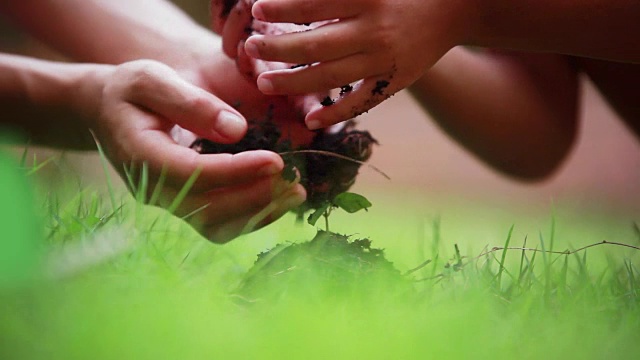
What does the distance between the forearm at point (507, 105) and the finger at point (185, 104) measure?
367mm

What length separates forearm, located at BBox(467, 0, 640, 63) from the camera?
593mm

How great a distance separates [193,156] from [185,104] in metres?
0.06

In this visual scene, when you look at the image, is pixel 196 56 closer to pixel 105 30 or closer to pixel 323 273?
pixel 105 30

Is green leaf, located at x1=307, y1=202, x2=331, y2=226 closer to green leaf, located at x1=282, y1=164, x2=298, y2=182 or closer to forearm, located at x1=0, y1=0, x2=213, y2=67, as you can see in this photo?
green leaf, located at x1=282, y1=164, x2=298, y2=182

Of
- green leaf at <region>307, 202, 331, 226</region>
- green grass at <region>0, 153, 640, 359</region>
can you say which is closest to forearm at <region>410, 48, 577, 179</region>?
green grass at <region>0, 153, 640, 359</region>

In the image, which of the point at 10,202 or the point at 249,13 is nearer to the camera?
the point at 10,202

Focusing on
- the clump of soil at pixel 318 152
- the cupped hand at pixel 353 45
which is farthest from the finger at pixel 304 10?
the clump of soil at pixel 318 152

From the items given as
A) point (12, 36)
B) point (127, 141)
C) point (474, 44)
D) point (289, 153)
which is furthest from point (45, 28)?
point (474, 44)

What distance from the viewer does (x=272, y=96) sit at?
0.67m

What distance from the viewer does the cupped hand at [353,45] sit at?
1.85 ft

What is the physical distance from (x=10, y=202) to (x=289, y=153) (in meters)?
0.35

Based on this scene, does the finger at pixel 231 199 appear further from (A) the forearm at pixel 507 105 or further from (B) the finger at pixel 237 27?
(A) the forearm at pixel 507 105

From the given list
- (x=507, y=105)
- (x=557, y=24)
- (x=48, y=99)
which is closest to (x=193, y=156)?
(x=48, y=99)

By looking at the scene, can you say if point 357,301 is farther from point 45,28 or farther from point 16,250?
point 45,28
